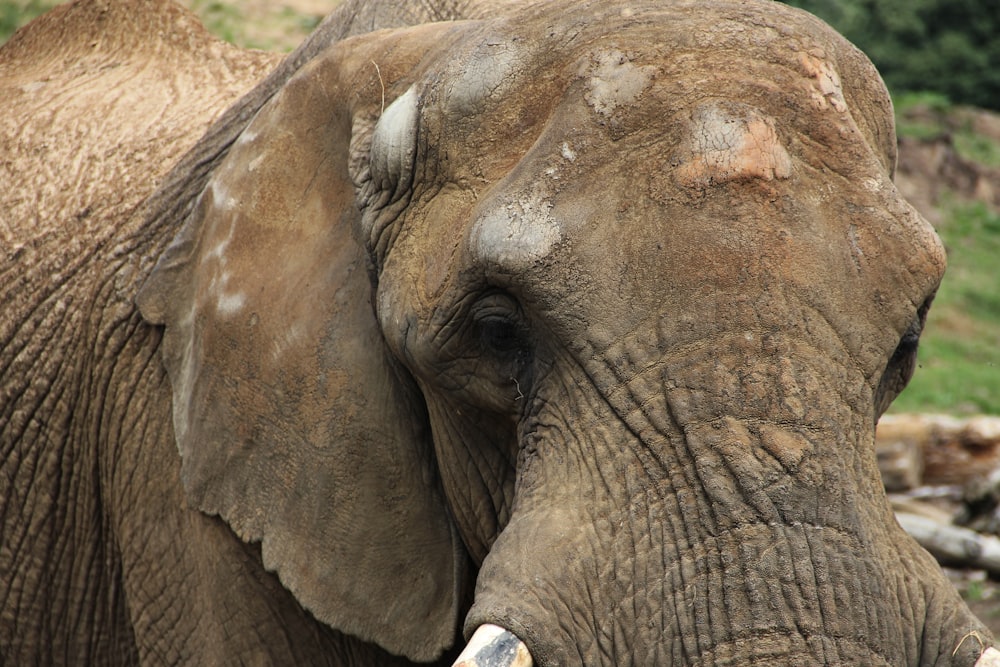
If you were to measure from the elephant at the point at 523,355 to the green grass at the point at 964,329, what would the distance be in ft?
21.7

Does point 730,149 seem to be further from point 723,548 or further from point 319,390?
point 319,390

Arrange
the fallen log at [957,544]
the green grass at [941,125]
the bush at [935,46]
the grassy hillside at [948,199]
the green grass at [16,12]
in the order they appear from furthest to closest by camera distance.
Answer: the bush at [935,46]
the green grass at [941,125]
the grassy hillside at [948,199]
the green grass at [16,12]
the fallen log at [957,544]

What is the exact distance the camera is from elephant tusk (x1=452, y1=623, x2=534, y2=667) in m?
2.26

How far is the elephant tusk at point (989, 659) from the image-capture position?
2.29 metres

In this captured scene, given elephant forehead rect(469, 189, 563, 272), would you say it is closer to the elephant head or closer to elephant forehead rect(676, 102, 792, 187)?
the elephant head

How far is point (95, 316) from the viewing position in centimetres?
369

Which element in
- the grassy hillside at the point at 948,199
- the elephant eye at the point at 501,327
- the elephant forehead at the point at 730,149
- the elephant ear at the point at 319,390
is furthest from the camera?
the grassy hillside at the point at 948,199

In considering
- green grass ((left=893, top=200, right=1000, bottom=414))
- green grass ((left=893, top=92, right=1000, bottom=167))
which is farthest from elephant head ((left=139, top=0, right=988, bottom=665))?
green grass ((left=893, top=92, right=1000, bottom=167))

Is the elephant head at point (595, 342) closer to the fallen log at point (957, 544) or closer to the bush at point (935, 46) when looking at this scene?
the fallen log at point (957, 544)

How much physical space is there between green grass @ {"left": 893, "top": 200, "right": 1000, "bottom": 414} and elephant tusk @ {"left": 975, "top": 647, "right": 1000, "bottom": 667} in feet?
23.3

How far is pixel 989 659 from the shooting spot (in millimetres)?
2303

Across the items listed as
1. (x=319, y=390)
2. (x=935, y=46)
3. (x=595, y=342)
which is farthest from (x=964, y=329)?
(x=595, y=342)

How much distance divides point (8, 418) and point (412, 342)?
1.65 meters

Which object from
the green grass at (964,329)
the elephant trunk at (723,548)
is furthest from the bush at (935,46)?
the elephant trunk at (723,548)
